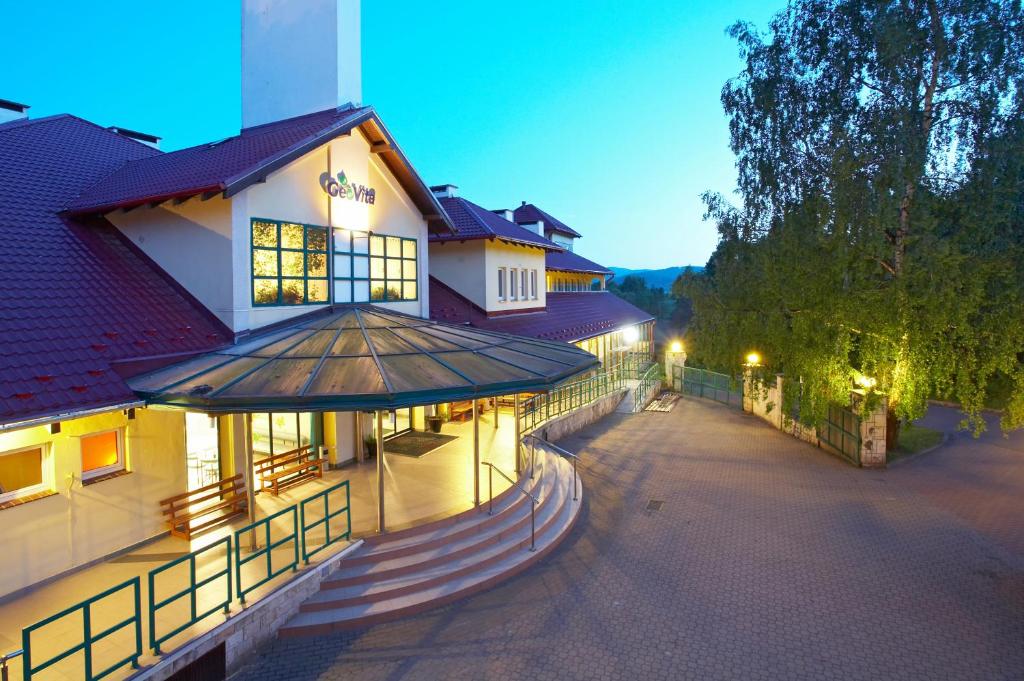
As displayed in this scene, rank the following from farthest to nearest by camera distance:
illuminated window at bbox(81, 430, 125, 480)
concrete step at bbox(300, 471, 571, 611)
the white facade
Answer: the white facade
illuminated window at bbox(81, 430, 125, 480)
concrete step at bbox(300, 471, 571, 611)

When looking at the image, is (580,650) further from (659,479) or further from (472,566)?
(659,479)

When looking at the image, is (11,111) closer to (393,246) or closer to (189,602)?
(393,246)

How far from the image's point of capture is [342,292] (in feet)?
42.9

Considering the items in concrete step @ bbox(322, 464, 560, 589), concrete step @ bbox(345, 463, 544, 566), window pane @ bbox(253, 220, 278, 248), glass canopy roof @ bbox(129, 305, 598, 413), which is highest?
window pane @ bbox(253, 220, 278, 248)

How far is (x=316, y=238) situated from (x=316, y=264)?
56 centimetres

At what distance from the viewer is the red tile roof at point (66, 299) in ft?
25.2

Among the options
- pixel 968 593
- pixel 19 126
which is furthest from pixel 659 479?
pixel 19 126

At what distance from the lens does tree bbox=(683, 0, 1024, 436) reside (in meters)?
13.4

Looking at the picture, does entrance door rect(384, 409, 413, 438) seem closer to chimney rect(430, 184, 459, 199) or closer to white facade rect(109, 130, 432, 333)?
white facade rect(109, 130, 432, 333)

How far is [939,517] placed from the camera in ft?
41.2

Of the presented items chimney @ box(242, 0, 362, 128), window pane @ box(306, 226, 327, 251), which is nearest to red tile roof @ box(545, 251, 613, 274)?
chimney @ box(242, 0, 362, 128)

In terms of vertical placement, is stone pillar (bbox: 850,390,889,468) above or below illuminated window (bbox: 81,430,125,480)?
below

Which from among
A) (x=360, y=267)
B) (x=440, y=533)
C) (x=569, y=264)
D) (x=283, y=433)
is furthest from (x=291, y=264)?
(x=569, y=264)

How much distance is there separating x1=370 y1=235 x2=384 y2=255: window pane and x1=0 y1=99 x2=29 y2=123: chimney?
9.96 m
